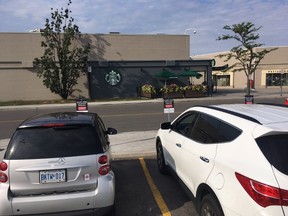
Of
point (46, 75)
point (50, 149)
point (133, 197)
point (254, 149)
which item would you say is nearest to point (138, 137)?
point (133, 197)

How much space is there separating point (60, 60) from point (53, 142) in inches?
1092

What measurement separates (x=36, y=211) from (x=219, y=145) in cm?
237

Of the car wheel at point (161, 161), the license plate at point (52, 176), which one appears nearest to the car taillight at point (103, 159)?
the license plate at point (52, 176)

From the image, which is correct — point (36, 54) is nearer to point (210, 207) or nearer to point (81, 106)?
point (81, 106)

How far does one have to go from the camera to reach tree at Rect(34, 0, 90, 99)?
30656 mm

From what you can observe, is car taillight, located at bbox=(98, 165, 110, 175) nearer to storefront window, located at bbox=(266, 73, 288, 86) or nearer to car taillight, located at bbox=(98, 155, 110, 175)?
car taillight, located at bbox=(98, 155, 110, 175)

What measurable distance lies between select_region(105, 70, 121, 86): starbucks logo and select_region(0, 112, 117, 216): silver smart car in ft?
94.8

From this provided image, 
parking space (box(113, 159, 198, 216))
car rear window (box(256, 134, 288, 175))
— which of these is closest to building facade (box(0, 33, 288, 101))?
parking space (box(113, 159, 198, 216))

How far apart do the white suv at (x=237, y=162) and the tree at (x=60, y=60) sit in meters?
27.5

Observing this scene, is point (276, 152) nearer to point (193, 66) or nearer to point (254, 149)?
point (254, 149)

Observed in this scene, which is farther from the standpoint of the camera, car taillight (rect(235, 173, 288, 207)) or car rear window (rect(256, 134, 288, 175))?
car rear window (rect(256, 134, 288, 175))

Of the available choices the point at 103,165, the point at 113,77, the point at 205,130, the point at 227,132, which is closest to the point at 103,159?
the point at 103,165

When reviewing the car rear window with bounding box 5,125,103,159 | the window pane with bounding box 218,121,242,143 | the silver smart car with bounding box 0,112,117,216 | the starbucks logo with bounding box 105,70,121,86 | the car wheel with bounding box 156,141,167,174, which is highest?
the starbucks logo with bounding box 105,70,121,86

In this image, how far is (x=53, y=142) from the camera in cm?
432
